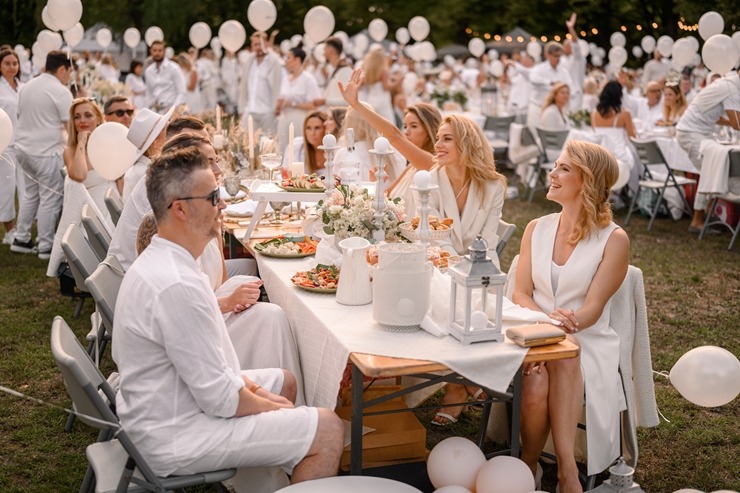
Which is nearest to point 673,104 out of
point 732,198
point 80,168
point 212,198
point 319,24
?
point 732,198

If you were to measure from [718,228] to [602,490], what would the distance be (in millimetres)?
6342

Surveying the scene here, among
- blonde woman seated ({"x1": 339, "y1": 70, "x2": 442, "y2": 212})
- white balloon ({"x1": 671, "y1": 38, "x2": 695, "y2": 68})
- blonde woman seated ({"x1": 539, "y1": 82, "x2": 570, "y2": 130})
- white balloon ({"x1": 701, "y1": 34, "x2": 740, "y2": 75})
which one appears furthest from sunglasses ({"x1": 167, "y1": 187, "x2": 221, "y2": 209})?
white balloon ({"x1": 671, "y1": 38, "x2": 695, "y2": 68})

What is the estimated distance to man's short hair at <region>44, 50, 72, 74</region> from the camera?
278 inches

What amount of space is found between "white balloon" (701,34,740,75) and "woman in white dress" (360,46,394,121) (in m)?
3.11

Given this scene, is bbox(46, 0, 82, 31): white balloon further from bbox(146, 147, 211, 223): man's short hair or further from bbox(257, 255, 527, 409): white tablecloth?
bbox(146, 147, 211, 223): man's short hair

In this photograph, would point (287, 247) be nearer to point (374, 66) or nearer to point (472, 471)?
point (472, 471)

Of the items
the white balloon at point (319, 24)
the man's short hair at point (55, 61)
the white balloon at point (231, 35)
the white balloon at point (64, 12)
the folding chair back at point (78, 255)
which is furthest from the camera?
the white balloon at point (231, 35)

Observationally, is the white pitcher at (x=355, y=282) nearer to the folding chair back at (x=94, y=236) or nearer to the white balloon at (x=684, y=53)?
the folding chair back at (x=94, y=236)

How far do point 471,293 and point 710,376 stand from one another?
986 millimetres

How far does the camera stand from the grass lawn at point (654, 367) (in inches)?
142

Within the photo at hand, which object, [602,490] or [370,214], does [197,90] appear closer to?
[370,214]

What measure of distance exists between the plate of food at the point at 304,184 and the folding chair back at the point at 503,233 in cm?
93

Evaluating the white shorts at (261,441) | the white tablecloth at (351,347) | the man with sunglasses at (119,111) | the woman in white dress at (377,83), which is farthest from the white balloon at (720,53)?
the white shorts at (261,441)

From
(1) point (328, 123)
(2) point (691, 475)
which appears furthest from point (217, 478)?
(1) point (328, 123)
